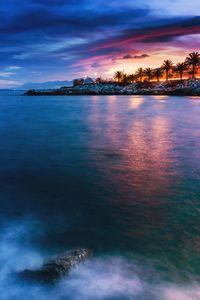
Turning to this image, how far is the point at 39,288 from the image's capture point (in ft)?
20.9

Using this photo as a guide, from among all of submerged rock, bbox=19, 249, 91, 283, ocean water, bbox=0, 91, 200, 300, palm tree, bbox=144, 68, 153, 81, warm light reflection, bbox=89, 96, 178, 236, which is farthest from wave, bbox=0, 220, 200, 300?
palm tree, bbox=144, 68, 153, 81

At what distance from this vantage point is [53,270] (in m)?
6.61

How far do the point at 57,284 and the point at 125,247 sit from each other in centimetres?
237

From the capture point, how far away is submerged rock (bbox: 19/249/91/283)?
21.3 ft

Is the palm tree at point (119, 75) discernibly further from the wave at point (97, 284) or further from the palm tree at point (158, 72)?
the wave at point (97, 284)

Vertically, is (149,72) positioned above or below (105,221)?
above

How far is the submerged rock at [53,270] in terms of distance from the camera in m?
6.50

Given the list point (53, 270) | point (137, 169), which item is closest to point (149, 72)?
point (137, 169)

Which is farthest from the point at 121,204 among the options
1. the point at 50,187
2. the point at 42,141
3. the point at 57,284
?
the point at 42,141

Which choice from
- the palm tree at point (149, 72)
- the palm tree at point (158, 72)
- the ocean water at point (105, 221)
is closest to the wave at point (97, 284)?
the ocean water at point (105, 221)

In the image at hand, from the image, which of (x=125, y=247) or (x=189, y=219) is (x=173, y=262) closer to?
(x=125, y=247)

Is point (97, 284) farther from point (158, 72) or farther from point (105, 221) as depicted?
point (158, 72)

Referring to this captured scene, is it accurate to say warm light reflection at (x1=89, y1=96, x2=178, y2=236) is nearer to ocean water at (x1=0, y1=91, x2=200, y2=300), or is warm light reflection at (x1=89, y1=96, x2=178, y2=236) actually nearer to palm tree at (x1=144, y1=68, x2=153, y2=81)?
ocean water at (x1=0, y1=91, x2=200, y2=300)

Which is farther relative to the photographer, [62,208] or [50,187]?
[50,187]
